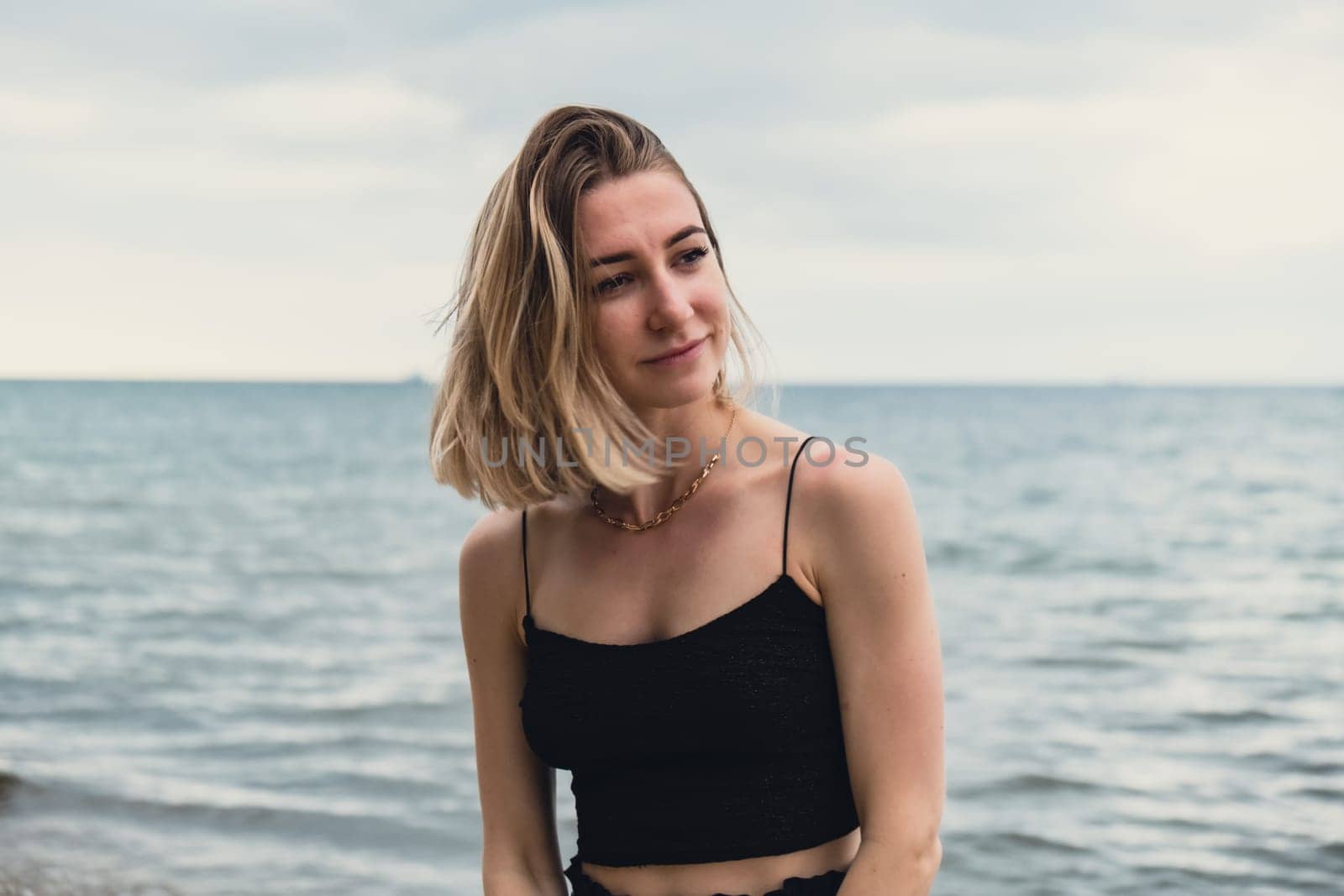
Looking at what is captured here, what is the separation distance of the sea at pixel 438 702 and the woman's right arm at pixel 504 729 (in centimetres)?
33

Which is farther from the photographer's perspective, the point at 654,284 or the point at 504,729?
the point at 504,729

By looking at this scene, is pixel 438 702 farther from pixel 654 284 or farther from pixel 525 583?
pixel 654 284

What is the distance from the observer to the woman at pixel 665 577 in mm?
2033

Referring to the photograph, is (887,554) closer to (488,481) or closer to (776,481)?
(776,481)

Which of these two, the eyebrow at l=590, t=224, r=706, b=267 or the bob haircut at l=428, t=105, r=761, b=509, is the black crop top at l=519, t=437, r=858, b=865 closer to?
the bob haircut at l=428, t=105, r=761, b=509

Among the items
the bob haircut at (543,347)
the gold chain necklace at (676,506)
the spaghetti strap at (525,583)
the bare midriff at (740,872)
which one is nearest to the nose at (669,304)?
the bob haircut at (543,347)

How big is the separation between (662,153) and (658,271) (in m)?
0.23

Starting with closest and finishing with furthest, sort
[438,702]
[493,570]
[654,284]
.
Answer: [654,284]
[493,570]
[438,702]

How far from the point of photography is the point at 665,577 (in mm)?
2184

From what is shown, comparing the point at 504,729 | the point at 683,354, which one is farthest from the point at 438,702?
the point at 683,354

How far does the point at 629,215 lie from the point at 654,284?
0.12 meters

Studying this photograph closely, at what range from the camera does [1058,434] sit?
5322cm

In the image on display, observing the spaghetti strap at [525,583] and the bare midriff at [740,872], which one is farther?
the spaghetti strap at [525,583]

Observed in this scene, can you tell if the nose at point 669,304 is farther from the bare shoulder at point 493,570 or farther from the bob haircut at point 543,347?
the bare shoulder at point 493,570
